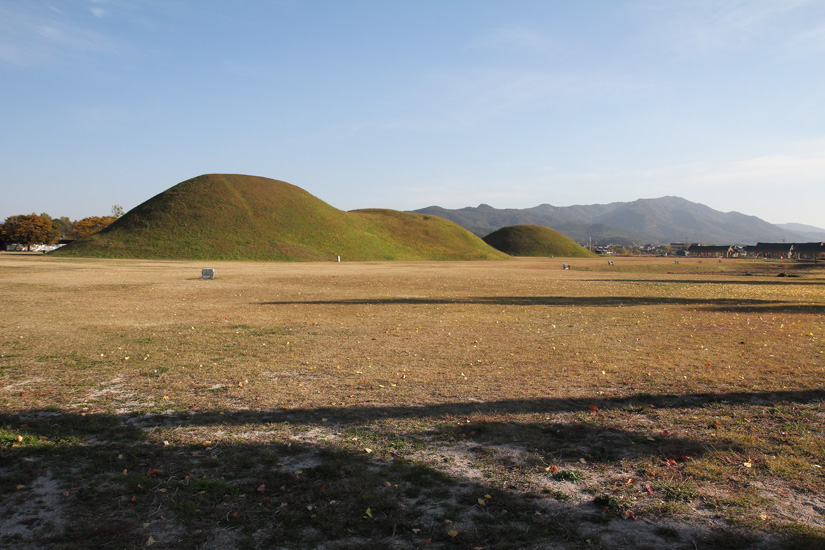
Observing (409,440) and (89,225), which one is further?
(89,225)

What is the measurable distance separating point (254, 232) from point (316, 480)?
120919mm

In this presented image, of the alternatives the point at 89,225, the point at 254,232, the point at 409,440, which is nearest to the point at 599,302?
the point at 409,440

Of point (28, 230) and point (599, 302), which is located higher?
point (28, 230)

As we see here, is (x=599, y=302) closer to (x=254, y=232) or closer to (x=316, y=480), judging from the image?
(x=316, y=480)

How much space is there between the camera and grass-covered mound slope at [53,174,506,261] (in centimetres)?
10725

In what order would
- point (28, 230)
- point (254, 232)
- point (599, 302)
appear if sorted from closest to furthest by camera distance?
point (599, 302), point (254, 232), point (28, 230)

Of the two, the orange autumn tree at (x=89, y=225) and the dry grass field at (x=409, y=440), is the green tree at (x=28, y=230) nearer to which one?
the orange autumn tree at (x=89, y=225)

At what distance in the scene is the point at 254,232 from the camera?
395 ft

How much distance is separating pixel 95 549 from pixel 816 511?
706cm

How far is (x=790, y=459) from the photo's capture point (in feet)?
20.9

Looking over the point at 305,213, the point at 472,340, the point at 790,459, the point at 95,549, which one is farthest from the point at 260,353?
the point at 305,213

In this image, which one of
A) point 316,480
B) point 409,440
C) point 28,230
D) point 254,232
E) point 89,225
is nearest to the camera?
point 316,480

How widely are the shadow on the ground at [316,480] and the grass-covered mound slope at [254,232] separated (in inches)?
4019

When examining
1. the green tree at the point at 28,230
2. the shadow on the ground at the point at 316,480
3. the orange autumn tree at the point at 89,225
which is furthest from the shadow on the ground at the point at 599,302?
the orange autumn tree at the point at 89,225
